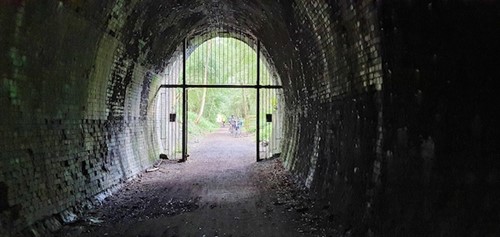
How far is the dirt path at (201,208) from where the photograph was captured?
6.50 m

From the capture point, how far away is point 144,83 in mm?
13211

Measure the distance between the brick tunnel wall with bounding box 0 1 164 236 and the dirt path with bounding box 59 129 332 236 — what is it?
61 centimetres

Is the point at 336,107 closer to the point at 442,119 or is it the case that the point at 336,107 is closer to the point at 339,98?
the point at 339,98

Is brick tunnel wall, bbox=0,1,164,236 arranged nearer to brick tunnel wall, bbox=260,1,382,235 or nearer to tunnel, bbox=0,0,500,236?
tunnel, bbox=0,0,500,236

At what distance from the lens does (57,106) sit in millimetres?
6816

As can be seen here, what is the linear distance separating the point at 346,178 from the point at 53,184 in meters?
3.72

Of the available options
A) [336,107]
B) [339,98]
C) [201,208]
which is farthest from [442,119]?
[201,208]

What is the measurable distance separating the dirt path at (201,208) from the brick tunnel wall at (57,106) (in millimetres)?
609

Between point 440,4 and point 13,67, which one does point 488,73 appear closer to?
point 440,4

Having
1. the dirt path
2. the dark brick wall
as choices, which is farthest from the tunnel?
the dirt path

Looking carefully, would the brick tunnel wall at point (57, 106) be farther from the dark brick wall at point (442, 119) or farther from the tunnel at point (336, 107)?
the dark brick wall at point (442, 119)

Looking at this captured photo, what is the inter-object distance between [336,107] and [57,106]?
3.77 metres

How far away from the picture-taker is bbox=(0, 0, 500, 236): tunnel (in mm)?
3818

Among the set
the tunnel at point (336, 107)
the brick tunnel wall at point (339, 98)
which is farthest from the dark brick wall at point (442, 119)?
the brick tunnel wall at point (339, 98)
